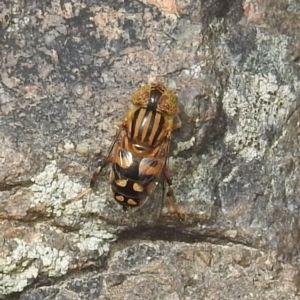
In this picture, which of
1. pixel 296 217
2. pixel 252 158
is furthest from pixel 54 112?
pixel 296 217

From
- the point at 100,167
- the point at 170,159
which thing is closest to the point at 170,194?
the point at 170,159

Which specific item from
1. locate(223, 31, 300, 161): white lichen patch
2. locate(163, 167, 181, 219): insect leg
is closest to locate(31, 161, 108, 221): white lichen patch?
locate(163, 167, 181, 219): insect leg

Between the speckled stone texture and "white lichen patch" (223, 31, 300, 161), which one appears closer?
the speckled stone texture

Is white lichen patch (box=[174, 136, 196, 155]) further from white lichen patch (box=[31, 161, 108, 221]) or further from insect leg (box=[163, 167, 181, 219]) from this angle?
white lichen patch (box=[31, 161, 108, 221])

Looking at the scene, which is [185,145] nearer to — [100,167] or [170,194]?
[170,194]

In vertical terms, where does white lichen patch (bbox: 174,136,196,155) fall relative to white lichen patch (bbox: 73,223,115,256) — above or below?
above

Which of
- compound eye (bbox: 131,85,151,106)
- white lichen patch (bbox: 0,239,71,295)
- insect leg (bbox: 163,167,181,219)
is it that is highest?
compound eye (bbox: 131,85,151,106)

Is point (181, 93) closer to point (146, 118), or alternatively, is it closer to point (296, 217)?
point (146, 118)
